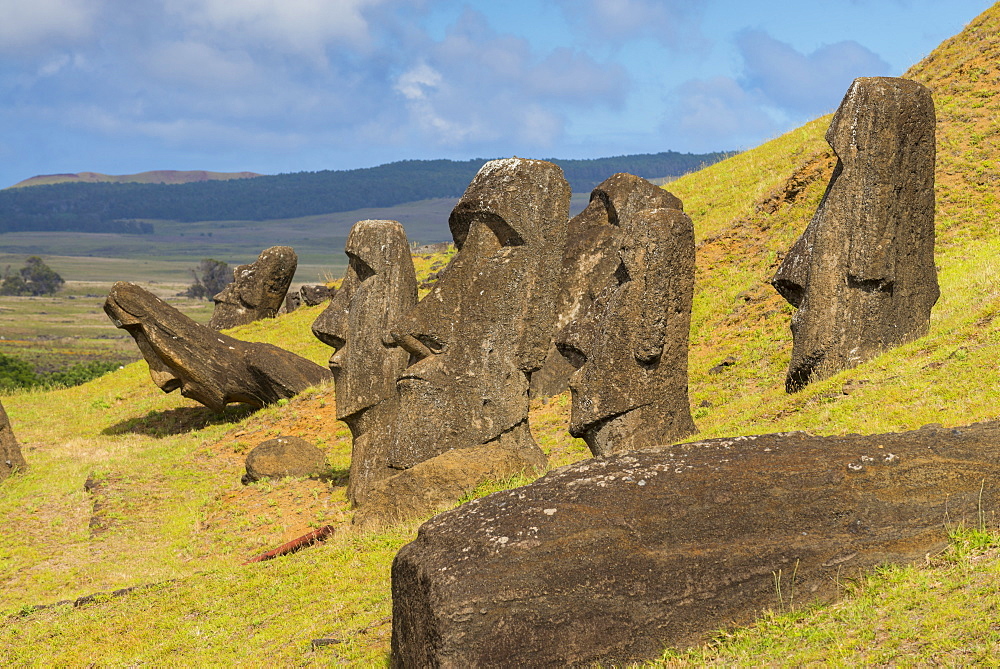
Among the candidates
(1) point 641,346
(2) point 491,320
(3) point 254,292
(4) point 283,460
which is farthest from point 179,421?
(1) point 641,346

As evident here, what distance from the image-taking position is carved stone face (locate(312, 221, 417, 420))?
16688 mm

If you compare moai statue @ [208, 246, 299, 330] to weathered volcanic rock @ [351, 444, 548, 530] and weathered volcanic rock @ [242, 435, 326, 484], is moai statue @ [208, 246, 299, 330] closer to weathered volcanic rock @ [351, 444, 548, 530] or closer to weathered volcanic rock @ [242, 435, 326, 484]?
weathered volcanic rock @ [242, 435, 326, 484]

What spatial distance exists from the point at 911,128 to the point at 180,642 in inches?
513

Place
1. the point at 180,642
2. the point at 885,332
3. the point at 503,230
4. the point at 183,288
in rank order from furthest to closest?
the point at 183,288
the point at 885,332
the point at 503,230
the point at 180,642

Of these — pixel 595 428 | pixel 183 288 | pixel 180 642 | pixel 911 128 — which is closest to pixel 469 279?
pixel 595 428

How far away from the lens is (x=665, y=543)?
7.06m

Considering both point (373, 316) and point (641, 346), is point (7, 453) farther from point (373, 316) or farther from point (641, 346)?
point (641, 346)

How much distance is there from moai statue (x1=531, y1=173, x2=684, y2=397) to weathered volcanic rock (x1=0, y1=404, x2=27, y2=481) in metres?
11.1

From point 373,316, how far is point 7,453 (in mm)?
9498

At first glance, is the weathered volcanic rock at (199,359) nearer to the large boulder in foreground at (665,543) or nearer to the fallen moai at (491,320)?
the fallen moai at (491,320)

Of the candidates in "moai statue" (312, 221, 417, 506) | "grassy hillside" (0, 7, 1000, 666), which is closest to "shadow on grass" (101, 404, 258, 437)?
"grassy hillside" (0, 7, 1000, 666)

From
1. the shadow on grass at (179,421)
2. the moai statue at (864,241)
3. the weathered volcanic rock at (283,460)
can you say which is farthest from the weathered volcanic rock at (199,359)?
the moai statue at (864,241)

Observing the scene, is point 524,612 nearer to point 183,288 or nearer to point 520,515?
point 520,515

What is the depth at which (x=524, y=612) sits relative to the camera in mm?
6809
